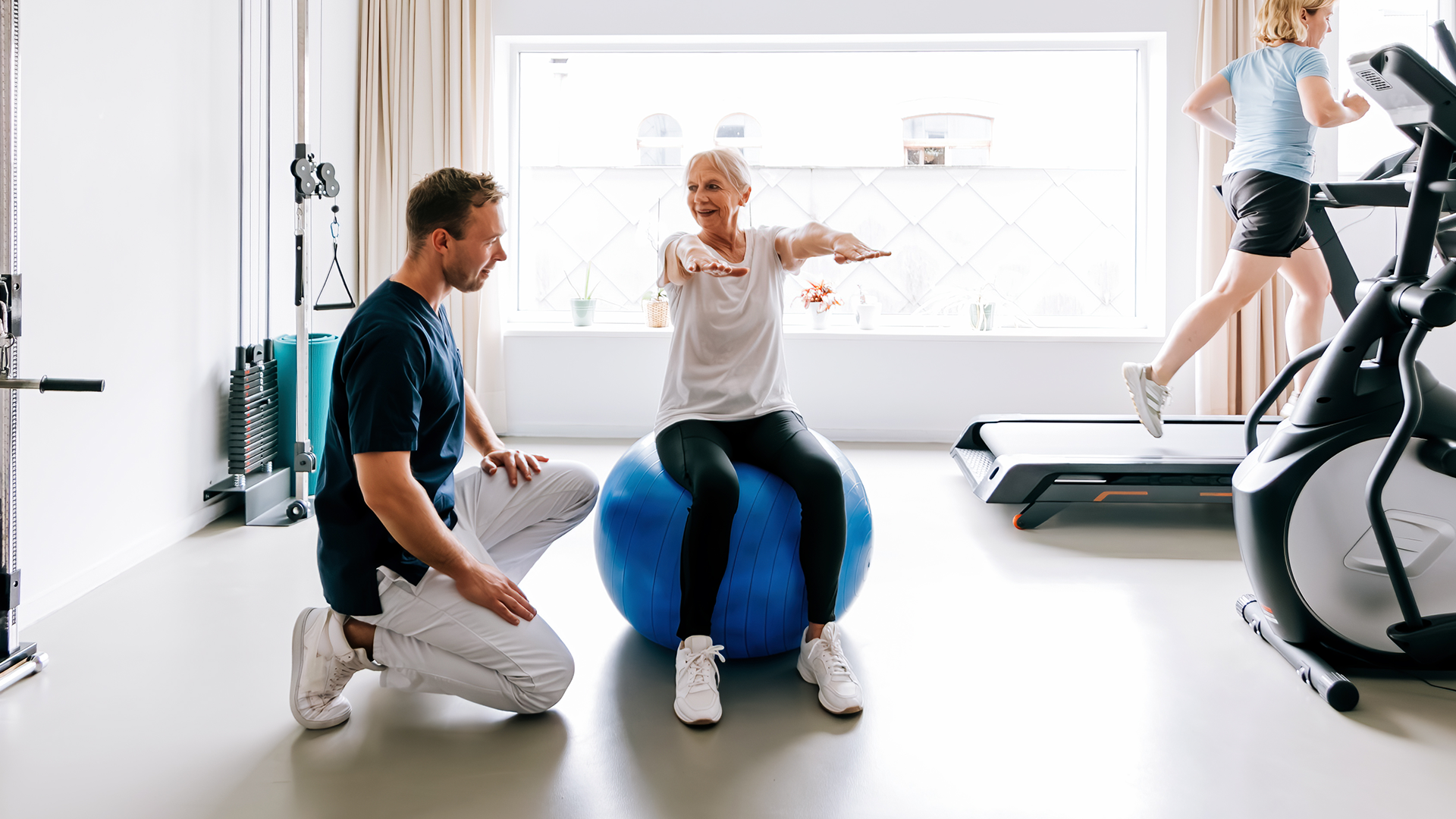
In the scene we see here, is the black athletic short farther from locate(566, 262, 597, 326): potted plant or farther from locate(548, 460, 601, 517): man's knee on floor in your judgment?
locate(566, 262, 597, 326): potted plant

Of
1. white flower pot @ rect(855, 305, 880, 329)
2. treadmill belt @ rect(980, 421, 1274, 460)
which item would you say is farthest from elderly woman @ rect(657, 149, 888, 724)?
white flower pot @ rect(855, 305, 880, 329)

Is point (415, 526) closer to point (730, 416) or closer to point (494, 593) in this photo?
point (494, 593)

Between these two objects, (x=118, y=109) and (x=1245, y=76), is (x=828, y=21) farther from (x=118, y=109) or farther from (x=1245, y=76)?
(x=118, y=109)

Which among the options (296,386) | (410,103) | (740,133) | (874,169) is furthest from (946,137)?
(296,386)

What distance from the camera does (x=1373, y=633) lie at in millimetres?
1948

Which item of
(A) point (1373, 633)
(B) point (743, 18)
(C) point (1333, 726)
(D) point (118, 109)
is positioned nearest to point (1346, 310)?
(A) point (1373, 633)

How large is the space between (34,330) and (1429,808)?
3.01 meters

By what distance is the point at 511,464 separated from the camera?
82.6 inches

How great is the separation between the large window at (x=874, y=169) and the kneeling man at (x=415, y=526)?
11.2 ft

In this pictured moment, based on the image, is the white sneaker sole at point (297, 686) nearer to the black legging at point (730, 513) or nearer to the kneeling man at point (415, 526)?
the kneeling man at point (415, 526)

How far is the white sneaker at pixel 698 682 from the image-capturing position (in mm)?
1784

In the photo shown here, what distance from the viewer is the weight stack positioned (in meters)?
3.28

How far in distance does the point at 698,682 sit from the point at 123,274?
6.75 feet

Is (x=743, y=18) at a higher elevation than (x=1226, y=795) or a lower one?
higher
